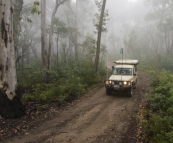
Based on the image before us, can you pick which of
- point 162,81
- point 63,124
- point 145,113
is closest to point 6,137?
point 63,124

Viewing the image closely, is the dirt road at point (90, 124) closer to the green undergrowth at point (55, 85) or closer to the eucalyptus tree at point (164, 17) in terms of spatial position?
the green undergrowth at point (55, 85)

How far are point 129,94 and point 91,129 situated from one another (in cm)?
457

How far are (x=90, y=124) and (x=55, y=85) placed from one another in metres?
5.48

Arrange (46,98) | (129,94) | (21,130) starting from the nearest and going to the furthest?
(21,130), (46,98), (129,94)

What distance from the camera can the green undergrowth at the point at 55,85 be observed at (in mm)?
9055

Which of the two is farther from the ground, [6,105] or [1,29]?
[1,29]

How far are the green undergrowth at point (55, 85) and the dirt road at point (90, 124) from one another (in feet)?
3.47

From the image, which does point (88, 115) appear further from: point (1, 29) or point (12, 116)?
point (1, 29)

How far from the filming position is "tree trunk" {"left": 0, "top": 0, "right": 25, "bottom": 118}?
618 cm

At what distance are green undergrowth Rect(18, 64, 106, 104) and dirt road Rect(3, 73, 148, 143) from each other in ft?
3.47

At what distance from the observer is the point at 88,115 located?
7270 mm

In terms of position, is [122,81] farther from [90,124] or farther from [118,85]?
[90,124]

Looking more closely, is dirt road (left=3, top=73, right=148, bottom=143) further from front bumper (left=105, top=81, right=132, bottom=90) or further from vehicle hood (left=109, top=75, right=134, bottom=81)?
vehicle hood (left=109, top=75, right=134, bottom=81)

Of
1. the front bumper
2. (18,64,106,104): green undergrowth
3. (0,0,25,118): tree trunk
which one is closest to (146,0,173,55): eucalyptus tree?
(18,64,106,104): green undergrowth
